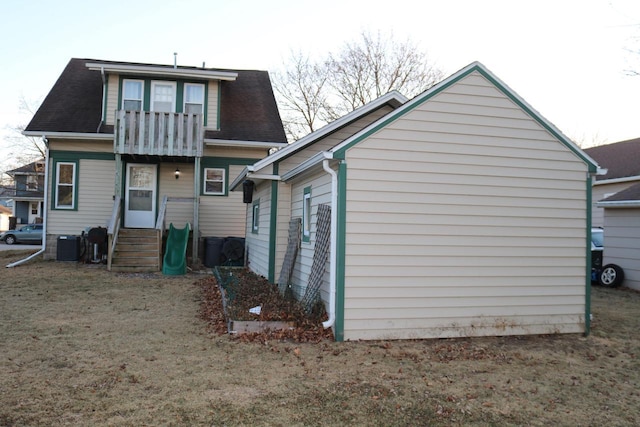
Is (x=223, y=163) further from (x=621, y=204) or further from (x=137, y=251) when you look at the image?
(x=621, y=204)

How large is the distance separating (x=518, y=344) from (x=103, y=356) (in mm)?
5548

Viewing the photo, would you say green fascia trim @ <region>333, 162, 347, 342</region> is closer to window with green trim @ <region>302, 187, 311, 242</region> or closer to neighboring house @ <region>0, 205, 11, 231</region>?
window with green trim @ <region>302, 187, 311, 242</region>

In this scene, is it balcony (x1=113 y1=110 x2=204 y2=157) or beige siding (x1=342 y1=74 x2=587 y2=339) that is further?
balcony (x1=113 y1=110 x2=204 y2=157)

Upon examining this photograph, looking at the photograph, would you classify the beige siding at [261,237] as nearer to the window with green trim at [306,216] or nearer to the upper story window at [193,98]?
the window with green trim at [306,216]

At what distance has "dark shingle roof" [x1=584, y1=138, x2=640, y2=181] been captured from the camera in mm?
19844

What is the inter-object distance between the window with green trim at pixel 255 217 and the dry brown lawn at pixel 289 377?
520 centimetres

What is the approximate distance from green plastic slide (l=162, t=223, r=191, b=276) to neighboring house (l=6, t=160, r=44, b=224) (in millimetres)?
26765

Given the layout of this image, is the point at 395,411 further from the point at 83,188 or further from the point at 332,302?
the point at 83,188

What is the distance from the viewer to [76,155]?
16188 millimetres

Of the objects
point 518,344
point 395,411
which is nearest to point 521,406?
point 395,411

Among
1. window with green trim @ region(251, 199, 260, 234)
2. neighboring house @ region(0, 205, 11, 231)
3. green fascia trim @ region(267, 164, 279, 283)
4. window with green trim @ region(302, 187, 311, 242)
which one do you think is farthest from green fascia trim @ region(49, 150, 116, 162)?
neighboring house @ region(0, 205, 11, 231)

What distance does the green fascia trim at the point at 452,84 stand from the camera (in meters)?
7.00

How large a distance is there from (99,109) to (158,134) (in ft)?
11.9

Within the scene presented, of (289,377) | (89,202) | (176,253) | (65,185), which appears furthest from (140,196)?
(289,377)
